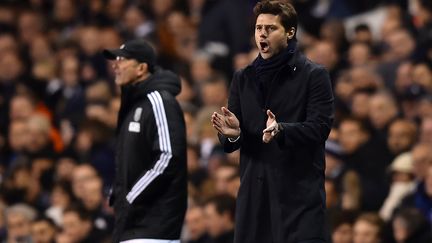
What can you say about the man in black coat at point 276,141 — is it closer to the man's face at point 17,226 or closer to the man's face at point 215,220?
the man's face at point 215,220

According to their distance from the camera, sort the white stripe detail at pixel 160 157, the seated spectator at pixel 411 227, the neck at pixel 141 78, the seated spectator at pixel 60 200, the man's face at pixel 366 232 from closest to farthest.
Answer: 1. the white stripe detail at pixel 160 157
2. the neck at pixel 141 78
3. the seated spectator at pixel 411 227
4. the man's face at pixel 366 232
5. the seated spectator at pixel 60 200

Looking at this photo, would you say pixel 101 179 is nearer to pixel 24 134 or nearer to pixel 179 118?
pixel 24 134

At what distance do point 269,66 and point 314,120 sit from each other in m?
0.38

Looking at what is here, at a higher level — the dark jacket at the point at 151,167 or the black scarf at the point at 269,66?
the black scarf at the point at 269,66

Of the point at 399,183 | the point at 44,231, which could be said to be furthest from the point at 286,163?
the point at 44,231

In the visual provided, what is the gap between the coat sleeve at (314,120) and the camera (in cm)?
632

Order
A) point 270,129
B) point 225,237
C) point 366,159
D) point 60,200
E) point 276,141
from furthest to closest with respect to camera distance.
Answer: point 60,200
point 366,159
point 225,237
point 276,141
point 270,129

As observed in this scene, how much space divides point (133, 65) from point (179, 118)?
534 millimetres

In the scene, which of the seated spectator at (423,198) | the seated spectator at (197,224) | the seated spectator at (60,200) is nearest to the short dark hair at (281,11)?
the seated spectator at (423,198)

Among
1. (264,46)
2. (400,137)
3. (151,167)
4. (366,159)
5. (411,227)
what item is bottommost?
(411,227)

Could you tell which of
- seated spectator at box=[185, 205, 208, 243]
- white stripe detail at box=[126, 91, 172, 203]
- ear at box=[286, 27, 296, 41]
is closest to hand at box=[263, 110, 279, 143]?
ear at box=[286, 27, 296, 41]

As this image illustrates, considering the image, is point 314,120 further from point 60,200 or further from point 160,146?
point 60,200

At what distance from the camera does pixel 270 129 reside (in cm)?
621

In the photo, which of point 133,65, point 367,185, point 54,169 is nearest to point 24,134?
point 54,169
